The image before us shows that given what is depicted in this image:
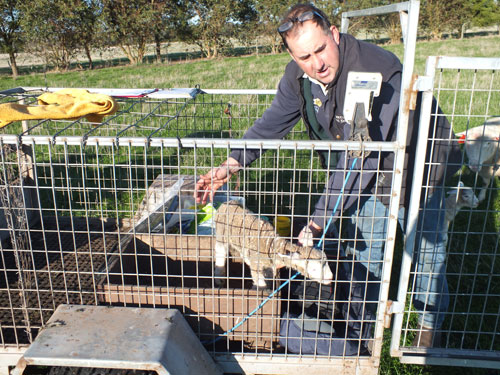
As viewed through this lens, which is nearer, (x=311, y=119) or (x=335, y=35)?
(x=335, y=35)

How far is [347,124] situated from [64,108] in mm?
1504

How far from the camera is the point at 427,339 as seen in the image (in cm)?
272

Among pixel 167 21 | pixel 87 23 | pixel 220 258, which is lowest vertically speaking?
pixel 220 258

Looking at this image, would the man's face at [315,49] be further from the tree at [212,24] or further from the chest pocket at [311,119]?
the tree at [212,24]

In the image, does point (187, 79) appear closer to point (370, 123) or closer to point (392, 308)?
point (370, 123)

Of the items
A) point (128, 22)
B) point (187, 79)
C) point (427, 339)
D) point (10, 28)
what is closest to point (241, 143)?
point (427, 339)

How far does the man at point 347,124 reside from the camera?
2.37 meters

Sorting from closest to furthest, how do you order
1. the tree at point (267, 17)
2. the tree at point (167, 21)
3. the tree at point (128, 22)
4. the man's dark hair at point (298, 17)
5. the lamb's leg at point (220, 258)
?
the man's dark hair at point (298, 17) < the lamb's leg at point (220, 258) < the tree at point (128, 22) < the tree at point (167, 21) < the tree at point (267, 17)

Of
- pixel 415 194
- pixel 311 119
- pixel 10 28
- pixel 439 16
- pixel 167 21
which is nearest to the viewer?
pixel 415 194

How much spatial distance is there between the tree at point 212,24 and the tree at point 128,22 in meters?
3.29

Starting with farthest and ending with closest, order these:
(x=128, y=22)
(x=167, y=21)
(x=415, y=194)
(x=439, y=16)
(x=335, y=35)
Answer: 1. (x=439, y=16)
2. (x=167, y=21)
3. (x=128, y=22)
4. (x=335, y=35)
5. (x=415, y=194)

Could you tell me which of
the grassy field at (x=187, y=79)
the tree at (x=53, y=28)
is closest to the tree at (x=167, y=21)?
the tree at (x=53, y=28)

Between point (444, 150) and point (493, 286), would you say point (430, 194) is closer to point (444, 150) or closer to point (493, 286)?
point (444, 150)

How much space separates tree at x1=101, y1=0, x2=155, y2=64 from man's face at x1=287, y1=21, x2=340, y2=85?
74.7 ft
